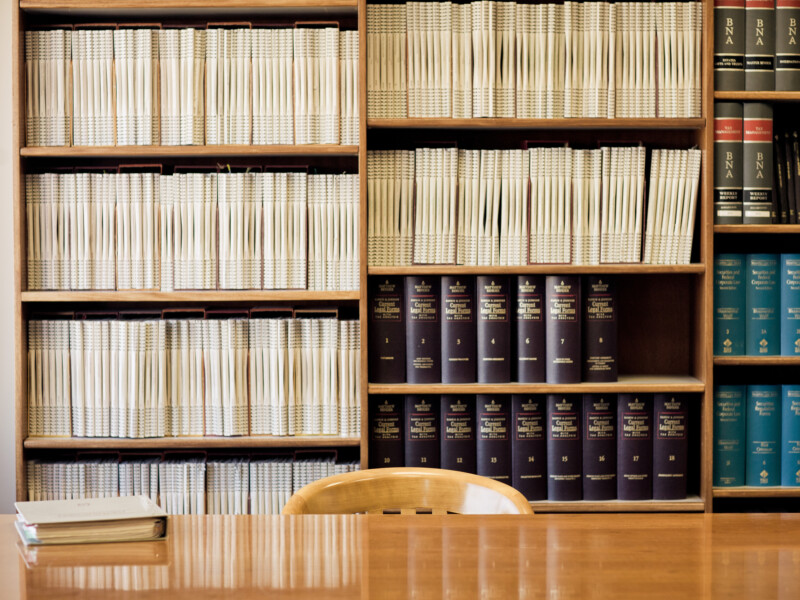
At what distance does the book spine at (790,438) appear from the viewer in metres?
2.37

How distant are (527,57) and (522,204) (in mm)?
419

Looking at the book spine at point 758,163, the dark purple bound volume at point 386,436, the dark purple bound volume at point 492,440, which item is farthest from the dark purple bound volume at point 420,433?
the book spine at point 758,163

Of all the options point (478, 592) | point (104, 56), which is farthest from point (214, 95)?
point (478, 592)

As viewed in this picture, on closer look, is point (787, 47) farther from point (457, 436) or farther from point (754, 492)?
point (457, 436)

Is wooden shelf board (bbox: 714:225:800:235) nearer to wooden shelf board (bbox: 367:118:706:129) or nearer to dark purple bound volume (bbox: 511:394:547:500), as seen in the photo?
wooden shelf board (bbox: 367:118:706:129)

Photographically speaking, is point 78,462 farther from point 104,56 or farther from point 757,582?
point 757,582

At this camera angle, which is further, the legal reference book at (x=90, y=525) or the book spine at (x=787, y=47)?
the book spine at (x=787, y=47)

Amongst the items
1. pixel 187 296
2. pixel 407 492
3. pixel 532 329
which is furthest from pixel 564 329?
pixel 187 296

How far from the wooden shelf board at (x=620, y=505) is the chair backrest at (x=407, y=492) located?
73cm

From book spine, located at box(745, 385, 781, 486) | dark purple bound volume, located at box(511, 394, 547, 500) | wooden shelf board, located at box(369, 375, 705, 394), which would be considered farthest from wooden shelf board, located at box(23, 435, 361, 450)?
book spine, located at box(745, 385, 781, 486)

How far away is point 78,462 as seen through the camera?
2.40m

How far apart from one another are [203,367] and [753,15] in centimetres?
187

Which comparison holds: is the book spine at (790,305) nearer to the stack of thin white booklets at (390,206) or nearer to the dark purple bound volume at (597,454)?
the dark purple bound volume at (597,454)

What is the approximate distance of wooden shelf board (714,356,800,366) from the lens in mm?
2348
